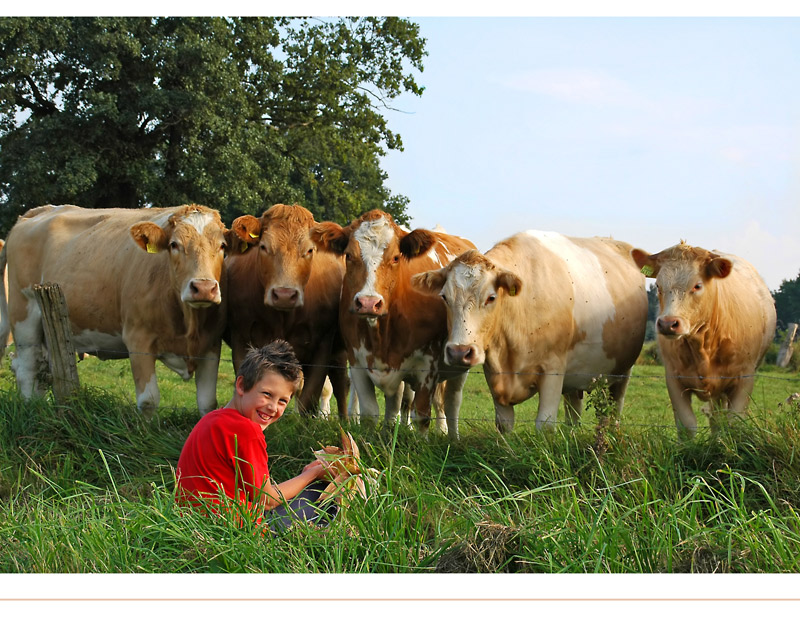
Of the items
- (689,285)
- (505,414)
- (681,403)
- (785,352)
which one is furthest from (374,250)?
(785,352)

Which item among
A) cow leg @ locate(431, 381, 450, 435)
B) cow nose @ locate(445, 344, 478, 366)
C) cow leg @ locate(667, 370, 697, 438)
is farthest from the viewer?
cow leg @ locate(431, 381, 450, 435)

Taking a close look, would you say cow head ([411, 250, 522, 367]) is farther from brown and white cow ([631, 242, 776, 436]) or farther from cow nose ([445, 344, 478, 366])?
brown and white cow ([631, 242, 776, 436])

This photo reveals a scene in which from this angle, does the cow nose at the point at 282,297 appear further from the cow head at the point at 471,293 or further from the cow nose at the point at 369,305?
the cow head at the point at 471,293

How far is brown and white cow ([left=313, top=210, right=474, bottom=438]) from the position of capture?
7172mm

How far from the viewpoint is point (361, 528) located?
12.7ft

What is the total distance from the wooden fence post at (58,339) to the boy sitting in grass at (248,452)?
3188 mm

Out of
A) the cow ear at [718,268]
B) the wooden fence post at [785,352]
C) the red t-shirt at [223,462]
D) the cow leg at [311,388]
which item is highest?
the cow ear at [718,268]

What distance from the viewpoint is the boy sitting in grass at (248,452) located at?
4.04m

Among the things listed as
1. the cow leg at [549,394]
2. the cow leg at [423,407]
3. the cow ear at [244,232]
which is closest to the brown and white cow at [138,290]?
the cow ear at [244,232]

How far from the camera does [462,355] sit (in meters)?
6.41

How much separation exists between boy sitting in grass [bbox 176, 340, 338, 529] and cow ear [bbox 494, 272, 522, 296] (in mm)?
2919

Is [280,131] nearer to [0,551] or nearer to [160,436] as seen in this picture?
[160,436]

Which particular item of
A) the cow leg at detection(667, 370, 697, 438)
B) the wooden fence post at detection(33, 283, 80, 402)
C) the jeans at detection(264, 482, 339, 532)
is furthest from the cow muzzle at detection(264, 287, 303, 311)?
the cow leg at detection(667, 370, 697, 438)
